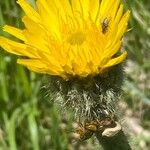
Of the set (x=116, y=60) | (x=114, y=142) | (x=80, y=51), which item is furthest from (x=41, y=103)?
(x=116, y=60)

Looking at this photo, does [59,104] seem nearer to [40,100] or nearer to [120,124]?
[120,124]

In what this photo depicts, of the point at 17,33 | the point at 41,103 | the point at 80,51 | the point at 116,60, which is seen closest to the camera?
the point at 116,60

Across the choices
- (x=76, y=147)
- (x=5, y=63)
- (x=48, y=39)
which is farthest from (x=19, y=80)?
(x=48, y=39)

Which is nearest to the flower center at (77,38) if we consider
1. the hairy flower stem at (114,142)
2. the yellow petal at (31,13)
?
the yellow petal at (31,13)

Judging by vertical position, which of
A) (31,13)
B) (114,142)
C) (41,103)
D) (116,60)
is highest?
(31,13)

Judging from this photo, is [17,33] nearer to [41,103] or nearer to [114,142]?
[114,142]

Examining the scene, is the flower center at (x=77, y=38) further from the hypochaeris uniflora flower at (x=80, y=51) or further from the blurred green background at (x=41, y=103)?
the blurred green background at (x=41, y=103)

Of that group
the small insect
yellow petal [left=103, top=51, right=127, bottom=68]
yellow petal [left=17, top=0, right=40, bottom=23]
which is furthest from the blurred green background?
yellow petal [left=103, top=51, right=127, bottom=68]
